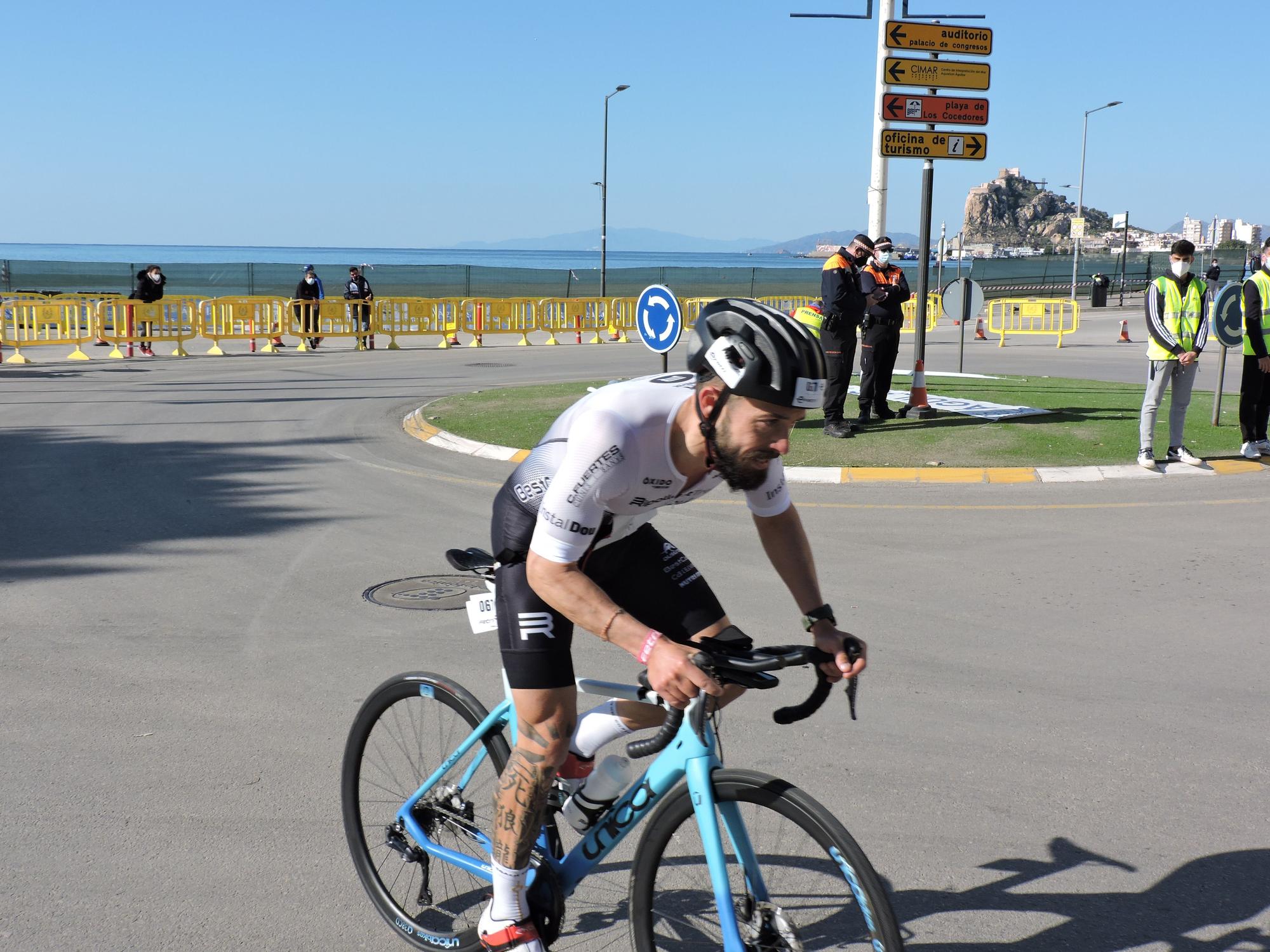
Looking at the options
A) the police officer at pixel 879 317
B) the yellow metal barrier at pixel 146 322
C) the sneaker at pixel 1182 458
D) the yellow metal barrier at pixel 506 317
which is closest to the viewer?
the sneaker at pixel 1182 458

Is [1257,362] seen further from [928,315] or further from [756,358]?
[928,315]

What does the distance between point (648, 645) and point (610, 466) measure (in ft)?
1.35

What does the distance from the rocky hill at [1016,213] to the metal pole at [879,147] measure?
182 meters

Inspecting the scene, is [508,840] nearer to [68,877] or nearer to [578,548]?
[578,548]

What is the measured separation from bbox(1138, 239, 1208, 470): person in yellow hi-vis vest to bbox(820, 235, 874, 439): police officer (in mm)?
2819

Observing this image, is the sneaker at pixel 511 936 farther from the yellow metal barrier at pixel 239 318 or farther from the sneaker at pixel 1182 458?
the yellow metal barrier at pixel 239 318

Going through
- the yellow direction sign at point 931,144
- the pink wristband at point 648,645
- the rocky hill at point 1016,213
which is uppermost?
the rocky hill at point 1016,213

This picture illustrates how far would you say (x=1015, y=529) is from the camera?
8.88 meters

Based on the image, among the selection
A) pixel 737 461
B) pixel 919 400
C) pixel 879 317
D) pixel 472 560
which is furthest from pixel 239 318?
pixel 737 461

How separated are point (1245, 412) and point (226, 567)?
30.6 ft

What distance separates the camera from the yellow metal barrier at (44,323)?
24219 millimetres

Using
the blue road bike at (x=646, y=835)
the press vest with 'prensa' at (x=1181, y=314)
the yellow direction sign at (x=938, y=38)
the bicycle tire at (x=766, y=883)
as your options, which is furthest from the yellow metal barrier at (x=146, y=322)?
the bicycle tire at (x=766, y=883)

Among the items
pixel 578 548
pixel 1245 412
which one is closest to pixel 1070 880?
pixel 578 548

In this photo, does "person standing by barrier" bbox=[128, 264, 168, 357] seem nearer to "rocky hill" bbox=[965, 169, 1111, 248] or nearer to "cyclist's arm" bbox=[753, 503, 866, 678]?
"cyclist's arm" bbox=[753, 503, 866, 678]
